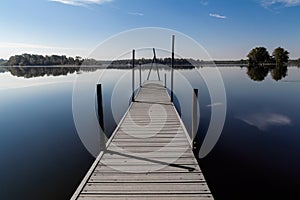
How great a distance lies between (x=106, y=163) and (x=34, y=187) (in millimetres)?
2001

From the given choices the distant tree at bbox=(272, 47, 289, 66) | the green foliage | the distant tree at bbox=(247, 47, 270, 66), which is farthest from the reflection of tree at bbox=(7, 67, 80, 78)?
the distant tree at bbox=(272, 47, 289, 66)

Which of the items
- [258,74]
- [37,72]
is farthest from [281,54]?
[37,72]

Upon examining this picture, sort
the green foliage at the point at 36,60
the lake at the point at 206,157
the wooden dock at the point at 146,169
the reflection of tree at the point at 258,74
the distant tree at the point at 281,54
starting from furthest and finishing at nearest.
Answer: the green foliage at the point at 36,60 < the distant tree at the point at 281,54 < the reflection of tree at the point at 258,74 < the lake at the point at 206,157 < the wooden dock at the point at 146,169

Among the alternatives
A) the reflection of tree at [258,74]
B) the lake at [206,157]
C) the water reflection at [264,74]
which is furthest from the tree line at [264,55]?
the lake at [206,157]

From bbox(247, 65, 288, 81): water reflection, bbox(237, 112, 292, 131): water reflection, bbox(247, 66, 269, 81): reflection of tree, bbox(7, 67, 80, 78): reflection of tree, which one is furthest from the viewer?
bbox(7, 67, 80, 78): reflection of tree

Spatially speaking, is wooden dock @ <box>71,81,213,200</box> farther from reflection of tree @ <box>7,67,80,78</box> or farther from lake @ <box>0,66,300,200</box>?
reflection of tree @ <box>7,67,80,78</box>

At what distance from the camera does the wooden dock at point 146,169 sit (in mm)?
3354

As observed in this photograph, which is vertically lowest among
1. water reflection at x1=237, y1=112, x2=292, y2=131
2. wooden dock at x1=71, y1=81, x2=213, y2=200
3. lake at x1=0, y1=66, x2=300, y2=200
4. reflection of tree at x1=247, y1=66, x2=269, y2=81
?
lake at x1=0, y1=66, x2=300, y2=200

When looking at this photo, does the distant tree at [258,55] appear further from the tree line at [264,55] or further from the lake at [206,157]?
the lake at [206,157]

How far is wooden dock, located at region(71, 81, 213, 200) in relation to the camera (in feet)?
11.0

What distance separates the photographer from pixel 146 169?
13.4 feet

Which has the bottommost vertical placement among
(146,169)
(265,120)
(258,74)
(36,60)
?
(265,120)

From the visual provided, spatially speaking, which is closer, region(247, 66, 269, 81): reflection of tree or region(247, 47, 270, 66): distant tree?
region(247, 66, 269, 81): reflection of tree

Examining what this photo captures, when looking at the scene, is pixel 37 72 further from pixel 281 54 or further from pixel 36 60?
pixel 281 54
